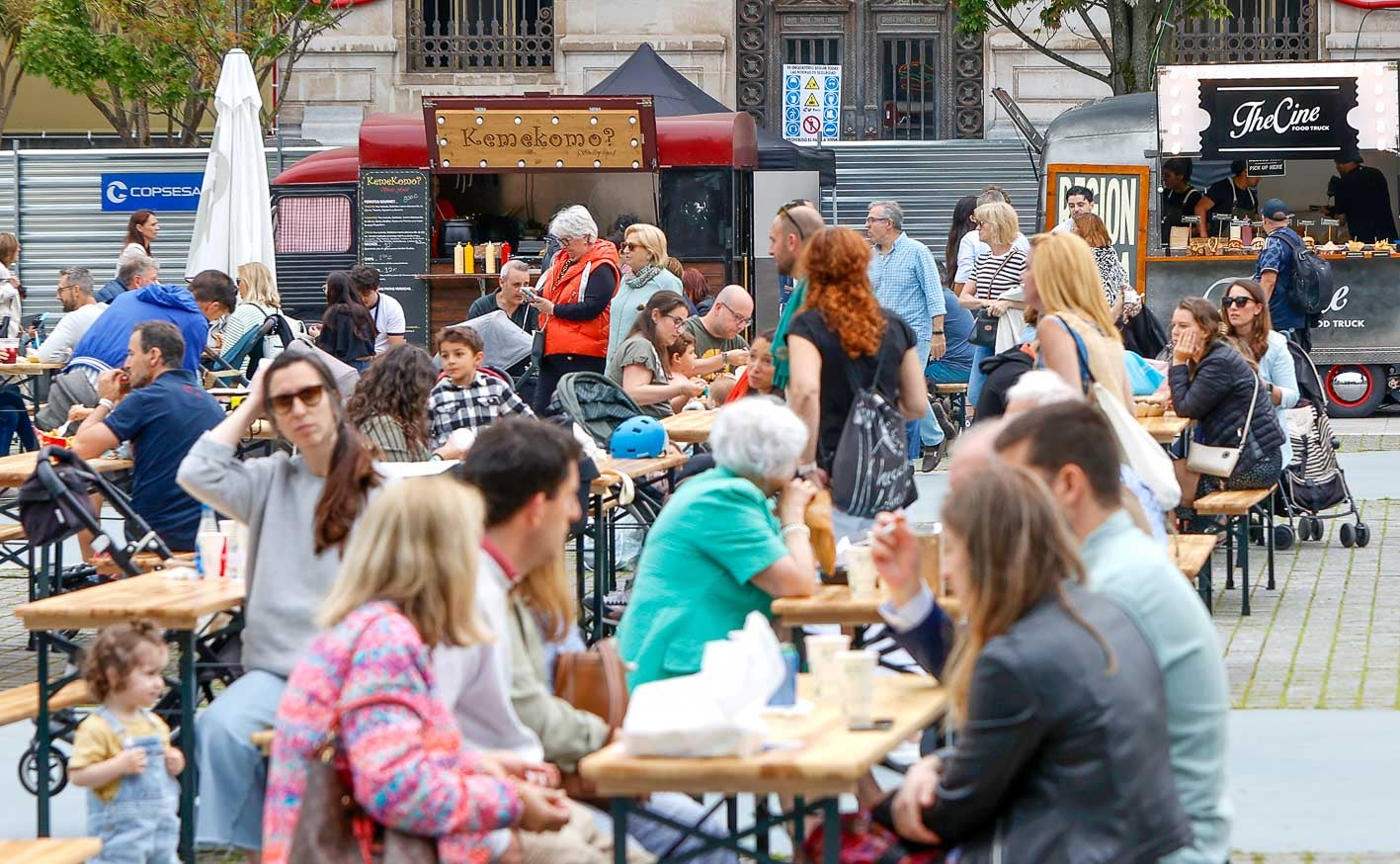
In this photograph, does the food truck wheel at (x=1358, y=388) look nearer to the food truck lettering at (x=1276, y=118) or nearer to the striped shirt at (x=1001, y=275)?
the food truck lettering at (x=1276, y=118)

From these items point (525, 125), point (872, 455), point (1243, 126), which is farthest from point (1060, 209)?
point (872, 455)

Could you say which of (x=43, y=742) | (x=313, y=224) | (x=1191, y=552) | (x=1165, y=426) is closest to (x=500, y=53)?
(x=313, y=224)

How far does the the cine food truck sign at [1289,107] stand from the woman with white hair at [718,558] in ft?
44.1

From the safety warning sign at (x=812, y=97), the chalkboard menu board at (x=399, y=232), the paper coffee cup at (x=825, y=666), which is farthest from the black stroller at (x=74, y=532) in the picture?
the safety warning sign at (x=812, y=97)

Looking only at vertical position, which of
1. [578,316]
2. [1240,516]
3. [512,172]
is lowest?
[1240,516]

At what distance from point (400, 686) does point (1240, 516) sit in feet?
22.3

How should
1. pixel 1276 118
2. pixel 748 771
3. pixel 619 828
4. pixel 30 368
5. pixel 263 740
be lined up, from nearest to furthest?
1. pixel 748 771
2. pixel 619 828
3. pixel 263 740
4. pixel 30 368
5. pixel 1276 118

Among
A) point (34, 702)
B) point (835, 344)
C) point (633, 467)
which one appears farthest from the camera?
point (633, 467)

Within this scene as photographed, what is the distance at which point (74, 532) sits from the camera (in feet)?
24.0

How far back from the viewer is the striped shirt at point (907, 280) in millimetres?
12945

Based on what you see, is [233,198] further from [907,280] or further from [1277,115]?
[1277,115]

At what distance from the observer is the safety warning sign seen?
24141 millimetres

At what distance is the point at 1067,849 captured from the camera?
3643mm

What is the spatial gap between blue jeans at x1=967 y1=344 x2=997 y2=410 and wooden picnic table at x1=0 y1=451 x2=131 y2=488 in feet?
12.1
